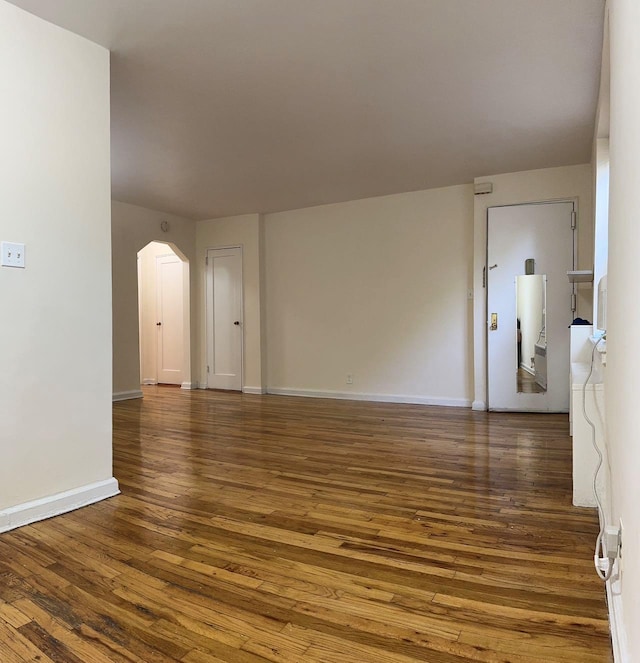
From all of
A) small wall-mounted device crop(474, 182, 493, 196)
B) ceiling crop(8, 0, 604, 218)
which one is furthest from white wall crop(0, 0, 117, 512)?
small wall-mounted device crop(474, 182, 493, 196)

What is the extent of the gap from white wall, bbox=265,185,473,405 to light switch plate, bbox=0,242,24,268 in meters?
4.31

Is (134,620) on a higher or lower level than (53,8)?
lower

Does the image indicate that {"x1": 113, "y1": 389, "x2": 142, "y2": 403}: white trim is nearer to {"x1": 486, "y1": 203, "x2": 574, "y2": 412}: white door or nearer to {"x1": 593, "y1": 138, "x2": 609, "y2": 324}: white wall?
{"x1": 486, "y1": 203, "x2": 574, "y2": 412}: white door

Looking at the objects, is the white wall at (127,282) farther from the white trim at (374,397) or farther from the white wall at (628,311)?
the white wall at (628,311)

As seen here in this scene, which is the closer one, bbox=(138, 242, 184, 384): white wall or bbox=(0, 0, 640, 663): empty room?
bbox=(0, 0, 640, 663): empty room

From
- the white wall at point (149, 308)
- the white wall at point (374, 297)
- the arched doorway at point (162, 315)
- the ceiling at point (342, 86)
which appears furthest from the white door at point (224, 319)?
the ceiling at point (342, 86)

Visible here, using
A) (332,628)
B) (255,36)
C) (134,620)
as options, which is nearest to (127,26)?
(255,36)

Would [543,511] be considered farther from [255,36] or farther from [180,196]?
[180,196]

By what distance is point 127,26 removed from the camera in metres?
2.54

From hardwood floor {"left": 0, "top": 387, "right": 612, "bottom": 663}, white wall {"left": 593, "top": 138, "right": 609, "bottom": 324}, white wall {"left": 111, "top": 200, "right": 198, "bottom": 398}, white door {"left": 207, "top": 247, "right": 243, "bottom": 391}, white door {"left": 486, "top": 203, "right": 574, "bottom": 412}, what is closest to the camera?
hardwood floor {"left": 0, "top": 387, "right": 612, "bottom": 663}

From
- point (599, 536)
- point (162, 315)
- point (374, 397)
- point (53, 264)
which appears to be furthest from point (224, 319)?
point (599, 536)

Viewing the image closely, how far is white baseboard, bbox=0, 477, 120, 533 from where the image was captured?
2.24 meters

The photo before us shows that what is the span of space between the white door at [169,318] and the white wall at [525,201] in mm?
4609

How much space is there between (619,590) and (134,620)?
1423mm
